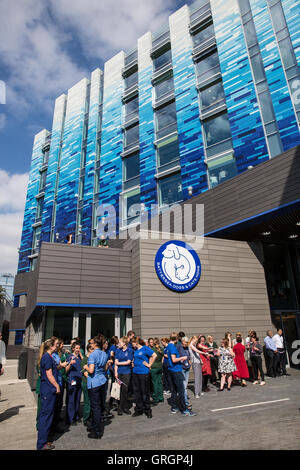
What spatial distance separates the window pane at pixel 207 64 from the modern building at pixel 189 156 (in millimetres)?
97

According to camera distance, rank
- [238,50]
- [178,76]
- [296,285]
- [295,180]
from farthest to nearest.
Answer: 1. [178,76]
2. [238,50]
3. [296,285]
4. [295,180]

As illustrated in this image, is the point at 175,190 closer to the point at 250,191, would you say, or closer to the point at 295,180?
the point at 250,191

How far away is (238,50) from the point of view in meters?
19.6

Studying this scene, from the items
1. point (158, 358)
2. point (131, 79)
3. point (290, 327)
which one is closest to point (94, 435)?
point (158, 358)

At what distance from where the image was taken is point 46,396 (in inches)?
204

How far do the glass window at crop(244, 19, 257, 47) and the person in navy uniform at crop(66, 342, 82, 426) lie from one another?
21.7 metres

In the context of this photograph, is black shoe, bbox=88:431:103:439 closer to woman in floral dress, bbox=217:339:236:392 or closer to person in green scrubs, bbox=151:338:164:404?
person in green scrubs, bbox=151:338:164:404

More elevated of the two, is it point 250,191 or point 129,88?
point 129,88

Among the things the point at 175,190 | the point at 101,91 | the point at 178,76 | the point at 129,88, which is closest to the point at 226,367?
the point at 175,190

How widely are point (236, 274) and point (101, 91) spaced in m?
27.0

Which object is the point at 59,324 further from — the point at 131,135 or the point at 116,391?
the point at 131,135

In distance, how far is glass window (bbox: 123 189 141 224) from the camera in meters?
22.5

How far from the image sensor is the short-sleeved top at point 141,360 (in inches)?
266

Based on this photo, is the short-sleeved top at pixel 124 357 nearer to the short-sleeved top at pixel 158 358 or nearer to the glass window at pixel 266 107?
the short-sleeved top at pixel 158 358
